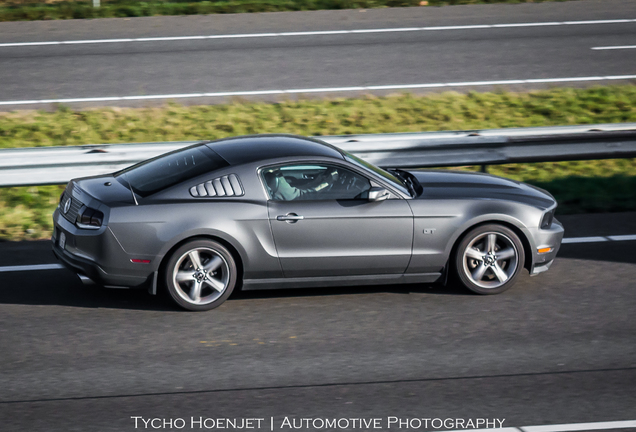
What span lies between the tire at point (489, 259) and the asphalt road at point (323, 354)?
14cm

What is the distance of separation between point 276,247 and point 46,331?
1939mm

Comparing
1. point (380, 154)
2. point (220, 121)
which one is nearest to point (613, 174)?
point (380, 154)

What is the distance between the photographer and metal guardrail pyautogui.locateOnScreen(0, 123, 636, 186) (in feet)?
29.6

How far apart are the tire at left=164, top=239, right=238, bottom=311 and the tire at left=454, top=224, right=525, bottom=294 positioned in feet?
6.58

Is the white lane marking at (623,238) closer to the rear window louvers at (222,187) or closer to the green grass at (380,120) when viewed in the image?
the green grass at (380,120)

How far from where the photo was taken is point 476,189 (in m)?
7.40

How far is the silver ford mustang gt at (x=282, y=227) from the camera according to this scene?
666cm

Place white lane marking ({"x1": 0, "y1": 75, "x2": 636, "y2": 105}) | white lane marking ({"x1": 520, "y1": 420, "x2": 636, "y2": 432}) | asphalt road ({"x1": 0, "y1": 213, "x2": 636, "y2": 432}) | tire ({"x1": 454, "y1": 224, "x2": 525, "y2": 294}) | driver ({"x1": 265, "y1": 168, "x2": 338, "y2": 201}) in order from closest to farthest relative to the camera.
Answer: white lane marking ({"x1": 520, "y1": 420, "x2": 636, "y2": 432}) < asphalt road ({"x1": 0, "y1": 213, "x2": 636, "y2": 432}) < driver ({"x1": 265, "y1": 168, "x2": 338, "y2": 201}) < tire ({"x1": 454, "y1": 224, "x2": 525, "y2": 294}) < white lane marking ({"x1": 0, "y1": 75, "x2": 636, "y2": 105})

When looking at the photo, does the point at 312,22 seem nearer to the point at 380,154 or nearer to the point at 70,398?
the point at 380,154

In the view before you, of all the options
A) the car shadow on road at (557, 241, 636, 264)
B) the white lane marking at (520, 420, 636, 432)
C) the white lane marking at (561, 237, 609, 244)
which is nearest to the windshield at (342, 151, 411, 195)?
the car shadow on road at (557, 241, 636, 264)

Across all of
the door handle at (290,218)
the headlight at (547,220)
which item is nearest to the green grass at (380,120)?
the headlight at (547,220)

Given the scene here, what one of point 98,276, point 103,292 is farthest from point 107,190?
point 103,292

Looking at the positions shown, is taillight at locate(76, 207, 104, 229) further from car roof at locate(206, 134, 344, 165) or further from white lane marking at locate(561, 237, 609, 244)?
white lane marking at locate(561, 237, 609, 244)

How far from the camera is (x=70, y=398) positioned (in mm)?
5332
